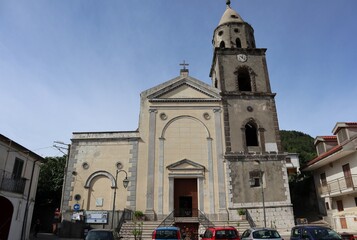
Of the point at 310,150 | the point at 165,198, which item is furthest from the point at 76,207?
the point at 310,150

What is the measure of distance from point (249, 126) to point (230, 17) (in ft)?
42.1

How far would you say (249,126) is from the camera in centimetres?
2581

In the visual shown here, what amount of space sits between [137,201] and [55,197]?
17.5 metres

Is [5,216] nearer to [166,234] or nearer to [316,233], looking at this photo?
[166,234]

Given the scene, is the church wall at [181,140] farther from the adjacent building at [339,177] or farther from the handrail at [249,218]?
the adjacent building at [339,177]

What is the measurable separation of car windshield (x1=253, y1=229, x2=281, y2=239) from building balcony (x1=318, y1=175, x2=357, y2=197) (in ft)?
36.5

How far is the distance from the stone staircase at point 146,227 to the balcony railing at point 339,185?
329 inches

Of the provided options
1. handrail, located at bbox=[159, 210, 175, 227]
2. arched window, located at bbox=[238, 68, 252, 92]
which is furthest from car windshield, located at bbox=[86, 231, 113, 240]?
arched window, located at bbox=[238, 68, 252, 92]

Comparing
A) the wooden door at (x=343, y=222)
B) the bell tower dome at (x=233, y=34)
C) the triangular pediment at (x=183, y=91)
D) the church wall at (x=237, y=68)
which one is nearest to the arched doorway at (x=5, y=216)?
the triangular pediment at (x=183, y=91)

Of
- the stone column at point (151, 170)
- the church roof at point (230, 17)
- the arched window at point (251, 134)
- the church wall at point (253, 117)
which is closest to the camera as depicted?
the stone column at point (151, 170)

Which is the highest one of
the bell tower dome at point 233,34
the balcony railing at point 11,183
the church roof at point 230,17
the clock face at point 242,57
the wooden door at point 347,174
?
the church roof at point 230,17

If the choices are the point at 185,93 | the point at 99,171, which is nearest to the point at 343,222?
the point at 185,93

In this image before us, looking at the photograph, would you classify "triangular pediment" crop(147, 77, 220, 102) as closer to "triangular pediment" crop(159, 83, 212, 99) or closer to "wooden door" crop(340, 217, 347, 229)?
"triangular pediment" crop(159, 83, 212, 99)

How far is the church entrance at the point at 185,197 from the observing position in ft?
74.3
